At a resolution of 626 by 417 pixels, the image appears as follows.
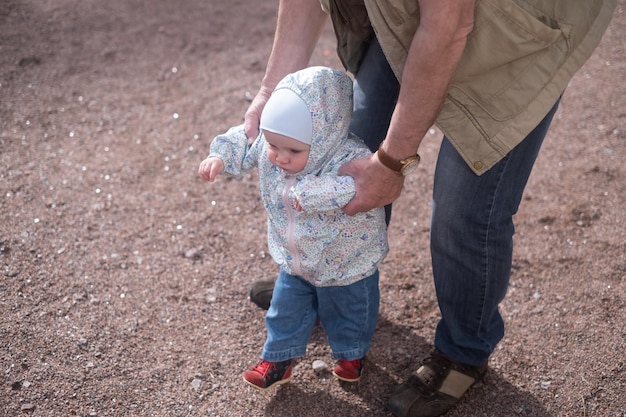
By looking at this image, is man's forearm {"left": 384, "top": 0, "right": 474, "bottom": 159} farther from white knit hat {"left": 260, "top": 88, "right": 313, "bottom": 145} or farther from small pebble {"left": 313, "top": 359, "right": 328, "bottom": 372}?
small pebble {"left": 313, "top": 359, "right": 328, "bottom": 372}

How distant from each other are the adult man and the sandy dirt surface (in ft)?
0.89

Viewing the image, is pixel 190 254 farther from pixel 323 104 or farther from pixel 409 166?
pixel 409 166

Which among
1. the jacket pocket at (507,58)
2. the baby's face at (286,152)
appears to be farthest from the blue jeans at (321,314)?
the jacket pocket at (507,58)

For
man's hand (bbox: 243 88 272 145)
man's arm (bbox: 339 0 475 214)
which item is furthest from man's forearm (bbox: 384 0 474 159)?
man's hand (bbox: 243 88 272 145)

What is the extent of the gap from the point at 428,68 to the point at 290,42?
735 millimetres

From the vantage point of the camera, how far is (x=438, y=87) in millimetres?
1940

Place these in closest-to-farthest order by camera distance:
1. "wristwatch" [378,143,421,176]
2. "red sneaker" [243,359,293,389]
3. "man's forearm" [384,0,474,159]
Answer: "man's forearm" [384,0,474,159] < "wristwatch" [378,143,421,176] < "red sneaker" [243,359,293,389]

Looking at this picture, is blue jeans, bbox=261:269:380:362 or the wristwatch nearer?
the wristwatch

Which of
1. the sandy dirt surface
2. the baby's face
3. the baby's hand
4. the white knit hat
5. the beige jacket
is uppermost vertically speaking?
the beige jacket

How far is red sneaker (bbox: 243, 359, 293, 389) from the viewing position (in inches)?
98.6

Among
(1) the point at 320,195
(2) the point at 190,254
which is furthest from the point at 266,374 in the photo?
(2) the point at 190,254

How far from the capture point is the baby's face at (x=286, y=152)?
83.4 inches

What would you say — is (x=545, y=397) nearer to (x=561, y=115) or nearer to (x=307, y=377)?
(x=307, y=377)

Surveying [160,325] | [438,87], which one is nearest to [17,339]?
[160,325]
